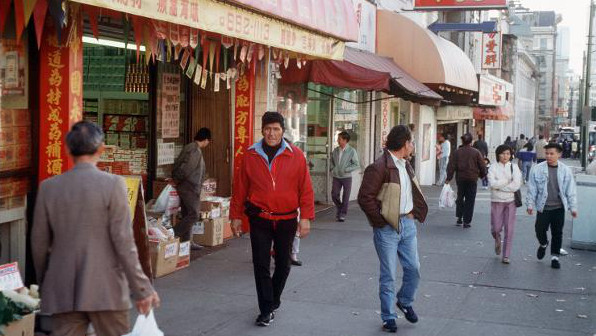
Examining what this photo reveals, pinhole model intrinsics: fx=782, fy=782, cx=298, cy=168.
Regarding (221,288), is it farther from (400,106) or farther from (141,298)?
(400,106)

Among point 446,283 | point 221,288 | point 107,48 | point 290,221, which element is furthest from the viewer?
point 107,48

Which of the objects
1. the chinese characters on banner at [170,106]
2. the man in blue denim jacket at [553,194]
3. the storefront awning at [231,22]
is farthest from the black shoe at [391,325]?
the chinese characters on banner at [170,106]

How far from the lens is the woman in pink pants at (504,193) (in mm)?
10000

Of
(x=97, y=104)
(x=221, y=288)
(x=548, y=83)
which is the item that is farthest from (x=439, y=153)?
(x=548, y=83)

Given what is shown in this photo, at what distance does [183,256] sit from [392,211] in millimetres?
3529

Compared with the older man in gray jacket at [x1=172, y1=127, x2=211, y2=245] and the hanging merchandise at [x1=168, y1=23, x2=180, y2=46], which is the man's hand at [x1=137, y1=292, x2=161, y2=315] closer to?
the hanging merchandise at [x1=168, y1=23, x2=180, y2=46]

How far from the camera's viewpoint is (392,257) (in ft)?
21.5

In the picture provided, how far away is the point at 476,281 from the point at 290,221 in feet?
10.3

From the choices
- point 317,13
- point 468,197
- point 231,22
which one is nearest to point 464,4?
point 468,197

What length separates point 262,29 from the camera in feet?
30.7

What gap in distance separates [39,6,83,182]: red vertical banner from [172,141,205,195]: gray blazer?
2.60 meters

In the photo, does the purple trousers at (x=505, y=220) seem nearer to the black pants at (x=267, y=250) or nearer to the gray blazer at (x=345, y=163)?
the gray blazer at (x=345, y=163)

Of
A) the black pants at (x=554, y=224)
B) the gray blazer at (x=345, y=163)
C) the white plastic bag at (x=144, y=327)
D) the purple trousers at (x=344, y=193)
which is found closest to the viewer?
the white plastic bag at (x=144, y=327)

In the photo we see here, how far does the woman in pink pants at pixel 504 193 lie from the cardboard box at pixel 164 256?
162 inches
